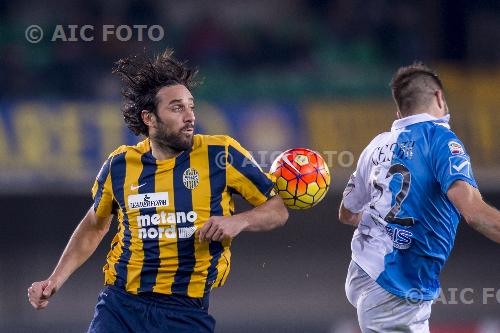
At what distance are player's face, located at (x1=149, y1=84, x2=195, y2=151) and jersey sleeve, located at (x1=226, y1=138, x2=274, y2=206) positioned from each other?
26cm

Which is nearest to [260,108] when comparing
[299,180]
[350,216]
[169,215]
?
[350,216]

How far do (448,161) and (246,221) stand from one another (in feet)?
3.35

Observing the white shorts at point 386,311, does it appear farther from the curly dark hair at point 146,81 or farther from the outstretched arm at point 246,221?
the curly dark hair at point 146,81

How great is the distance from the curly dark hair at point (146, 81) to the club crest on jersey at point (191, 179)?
0.41 metres

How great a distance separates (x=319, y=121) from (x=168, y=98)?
536cm

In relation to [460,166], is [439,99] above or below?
above

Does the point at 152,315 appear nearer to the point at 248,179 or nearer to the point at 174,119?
the point at 248,179

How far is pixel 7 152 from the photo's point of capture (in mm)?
10047

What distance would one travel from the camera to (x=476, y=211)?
426cm

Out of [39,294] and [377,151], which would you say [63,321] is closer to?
[39,294]

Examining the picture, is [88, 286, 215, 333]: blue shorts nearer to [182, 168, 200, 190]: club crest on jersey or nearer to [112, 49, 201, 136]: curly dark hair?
[182, 168, 200, 190]: club crest on jersey

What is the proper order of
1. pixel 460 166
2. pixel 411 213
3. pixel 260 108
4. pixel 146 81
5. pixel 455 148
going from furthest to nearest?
pixel 260 108 → pixel 146 81 → pixel 411 213 → pixel 455 148 → pixel 460 166

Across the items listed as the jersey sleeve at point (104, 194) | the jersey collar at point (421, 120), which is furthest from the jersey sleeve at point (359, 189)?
the jersey sleeve at point (104, 194)

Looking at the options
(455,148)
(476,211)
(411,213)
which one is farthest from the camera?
(411,213)
